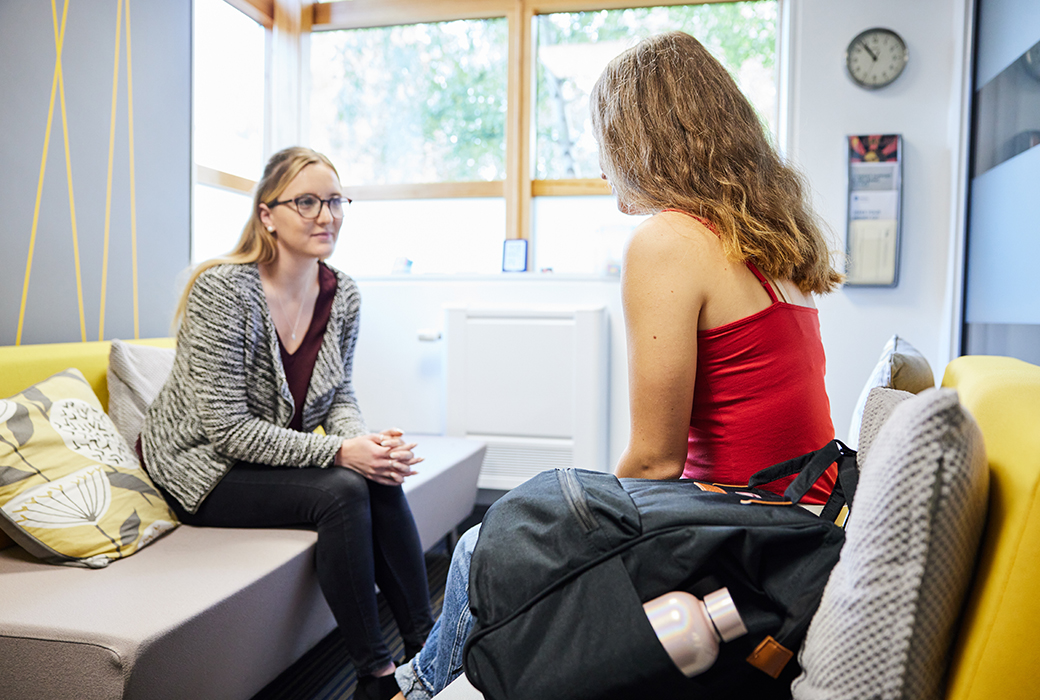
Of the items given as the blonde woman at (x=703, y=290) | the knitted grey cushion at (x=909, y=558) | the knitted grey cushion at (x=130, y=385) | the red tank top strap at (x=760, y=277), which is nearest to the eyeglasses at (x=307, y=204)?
the knitted grey cushion at (x=130, y=385)

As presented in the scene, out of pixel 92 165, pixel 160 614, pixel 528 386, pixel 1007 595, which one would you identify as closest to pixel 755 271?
pixel 1007 595

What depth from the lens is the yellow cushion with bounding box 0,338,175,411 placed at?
5.18 feet

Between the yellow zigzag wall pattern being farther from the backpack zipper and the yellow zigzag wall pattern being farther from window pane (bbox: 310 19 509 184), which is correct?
the backpack zipper

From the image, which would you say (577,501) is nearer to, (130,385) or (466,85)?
(130,385)

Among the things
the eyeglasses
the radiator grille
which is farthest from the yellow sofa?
the radiator grille

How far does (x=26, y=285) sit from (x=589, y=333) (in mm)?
1824

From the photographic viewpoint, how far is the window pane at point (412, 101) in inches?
131

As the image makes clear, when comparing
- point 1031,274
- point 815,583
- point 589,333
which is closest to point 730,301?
point 815,583

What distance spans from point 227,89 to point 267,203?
1557mm

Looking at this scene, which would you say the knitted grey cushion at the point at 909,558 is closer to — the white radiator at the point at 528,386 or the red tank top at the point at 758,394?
the red tank top at the point at 758,394

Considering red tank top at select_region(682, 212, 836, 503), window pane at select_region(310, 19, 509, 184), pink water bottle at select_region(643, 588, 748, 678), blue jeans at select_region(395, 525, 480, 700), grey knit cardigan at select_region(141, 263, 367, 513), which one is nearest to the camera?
pink water bottle at select_region(643, 588, 748, 678)

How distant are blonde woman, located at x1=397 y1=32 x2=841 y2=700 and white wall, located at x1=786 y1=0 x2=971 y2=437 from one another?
1.90m

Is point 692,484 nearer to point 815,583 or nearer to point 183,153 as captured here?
point 815,583

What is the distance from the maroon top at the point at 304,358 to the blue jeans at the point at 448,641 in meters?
0.85
